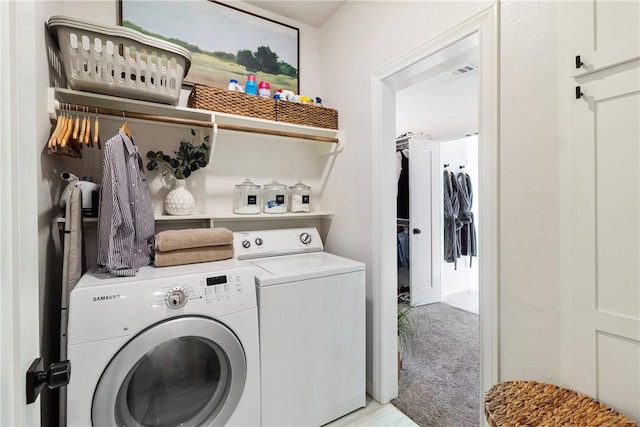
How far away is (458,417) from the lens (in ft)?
5.58

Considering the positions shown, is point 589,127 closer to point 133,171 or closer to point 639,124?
point 639,124

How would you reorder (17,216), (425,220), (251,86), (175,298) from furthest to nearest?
(425,220) < (251,86) < (175,298) < (17,216)

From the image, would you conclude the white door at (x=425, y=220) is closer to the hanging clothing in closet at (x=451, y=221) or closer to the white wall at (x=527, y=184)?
the hanging clothing in closet at (x=451, y=221)

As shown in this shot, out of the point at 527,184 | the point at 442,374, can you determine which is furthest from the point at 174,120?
the point at 442,374

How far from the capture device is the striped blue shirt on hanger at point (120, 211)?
1.24 metres

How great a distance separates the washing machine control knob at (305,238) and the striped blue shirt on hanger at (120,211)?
105 centimetres

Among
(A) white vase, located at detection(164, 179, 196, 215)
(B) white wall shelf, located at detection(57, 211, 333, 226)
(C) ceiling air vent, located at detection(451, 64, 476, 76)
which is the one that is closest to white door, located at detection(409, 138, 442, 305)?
(C) ceiling air vent, located at detection(451, 64, 476, 76)

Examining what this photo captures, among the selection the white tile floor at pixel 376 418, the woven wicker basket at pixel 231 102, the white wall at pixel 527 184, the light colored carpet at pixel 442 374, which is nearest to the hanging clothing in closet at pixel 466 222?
the light colored carpet at pixel 442 374

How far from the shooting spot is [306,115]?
6.67 ft

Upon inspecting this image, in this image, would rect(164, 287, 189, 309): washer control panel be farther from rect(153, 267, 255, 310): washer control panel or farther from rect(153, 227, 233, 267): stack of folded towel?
rect(153, 227, 233, 267): stack of folded towel

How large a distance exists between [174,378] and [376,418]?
1166 mm

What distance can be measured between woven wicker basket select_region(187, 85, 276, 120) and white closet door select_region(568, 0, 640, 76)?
1517 millimetres

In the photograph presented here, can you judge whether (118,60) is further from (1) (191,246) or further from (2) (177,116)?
(1) (191,246)

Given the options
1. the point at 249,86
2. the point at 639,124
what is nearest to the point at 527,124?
the point at 639,124
